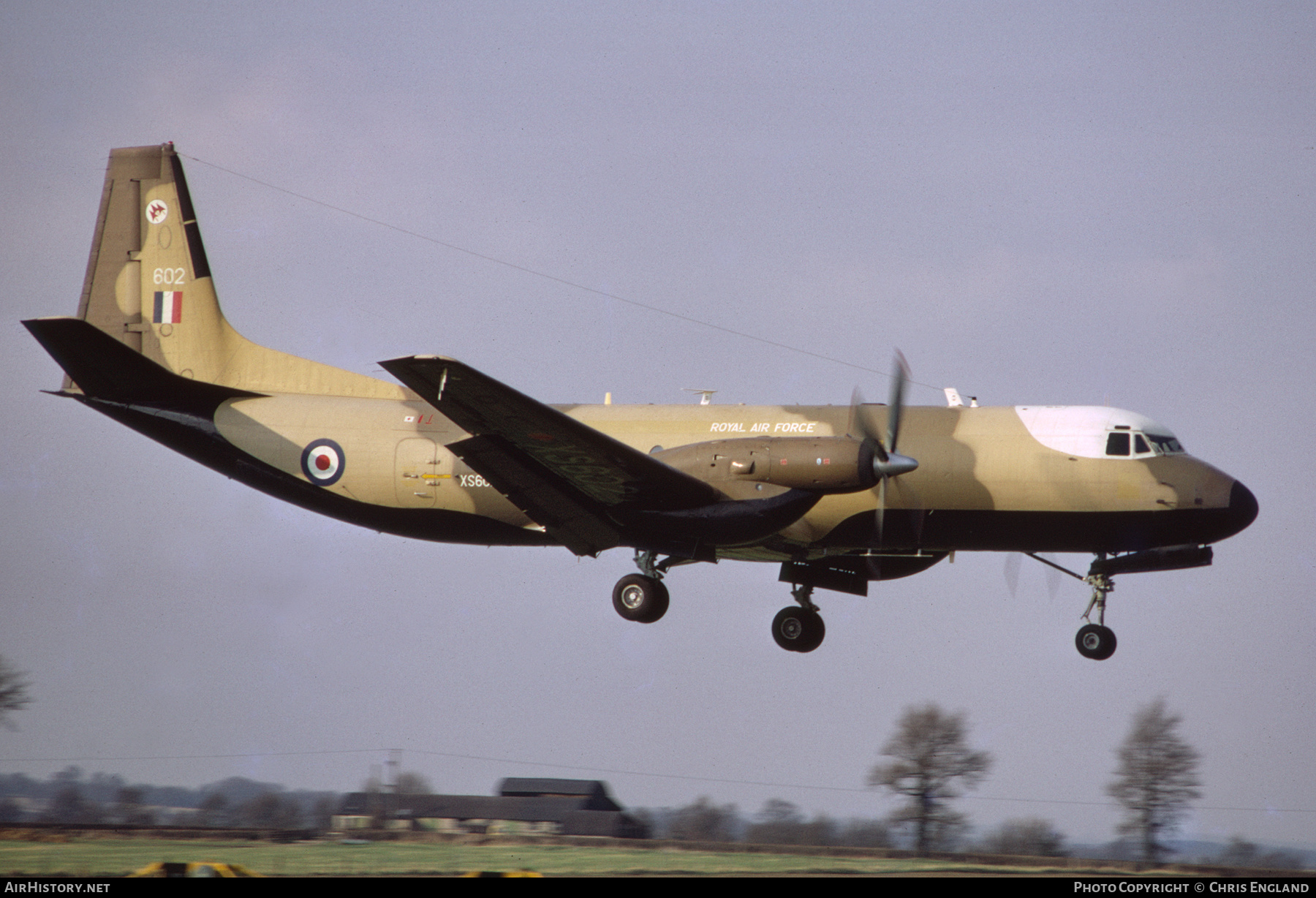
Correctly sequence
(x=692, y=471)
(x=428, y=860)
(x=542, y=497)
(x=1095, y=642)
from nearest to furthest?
(x=428, y=860)
(x=692, y=471)
(x=542, y=497)
(x=1095, y=642)

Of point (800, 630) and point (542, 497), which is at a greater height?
point (542, 497)

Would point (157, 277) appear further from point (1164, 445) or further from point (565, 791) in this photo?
point (1164, 445)

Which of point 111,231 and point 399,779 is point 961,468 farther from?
point 111,231

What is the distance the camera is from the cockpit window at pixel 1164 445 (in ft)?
64.6

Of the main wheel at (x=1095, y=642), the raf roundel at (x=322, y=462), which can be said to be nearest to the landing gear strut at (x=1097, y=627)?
the main wheel at (x=1095, y=642)

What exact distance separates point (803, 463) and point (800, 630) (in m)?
5.69

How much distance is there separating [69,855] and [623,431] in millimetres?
9915

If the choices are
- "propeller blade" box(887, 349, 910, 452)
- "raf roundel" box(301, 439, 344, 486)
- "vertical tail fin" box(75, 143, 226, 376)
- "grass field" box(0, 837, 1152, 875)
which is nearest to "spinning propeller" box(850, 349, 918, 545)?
"propeller blade" box(887, 349, 910, 452)

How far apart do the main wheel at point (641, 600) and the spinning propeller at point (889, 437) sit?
3.71 m

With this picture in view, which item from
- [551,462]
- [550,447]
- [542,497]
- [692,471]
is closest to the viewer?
[550,447]

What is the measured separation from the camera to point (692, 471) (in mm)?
19203

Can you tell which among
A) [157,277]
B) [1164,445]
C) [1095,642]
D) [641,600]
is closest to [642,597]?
[641,600]
